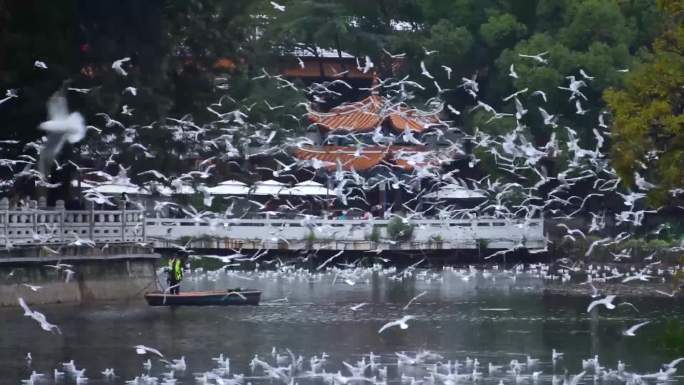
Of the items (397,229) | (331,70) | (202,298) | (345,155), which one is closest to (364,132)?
(345,155)

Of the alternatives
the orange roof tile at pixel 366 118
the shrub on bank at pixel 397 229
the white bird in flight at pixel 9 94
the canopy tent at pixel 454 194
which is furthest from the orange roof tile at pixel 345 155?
the white bird in flight at pixel 9 94

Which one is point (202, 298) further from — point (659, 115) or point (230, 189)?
point (230, 189)

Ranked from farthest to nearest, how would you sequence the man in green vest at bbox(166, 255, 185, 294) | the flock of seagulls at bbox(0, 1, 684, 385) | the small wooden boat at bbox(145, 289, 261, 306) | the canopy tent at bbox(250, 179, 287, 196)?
the canopy tent at bbox(250, 179, 287, 196) → the man in green vest at bbox(166, 255, 185, 294) → the small wooden boat at bbox(145, 289, 261, 306) → the flock of seagulls at bbox(0, 1, 684, 385)

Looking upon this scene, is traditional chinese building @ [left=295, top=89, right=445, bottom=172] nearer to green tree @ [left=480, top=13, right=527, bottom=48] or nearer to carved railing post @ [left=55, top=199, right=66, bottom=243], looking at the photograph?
green tree @ [left=480, top=13, right=527, bottom=48]

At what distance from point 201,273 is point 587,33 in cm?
1416

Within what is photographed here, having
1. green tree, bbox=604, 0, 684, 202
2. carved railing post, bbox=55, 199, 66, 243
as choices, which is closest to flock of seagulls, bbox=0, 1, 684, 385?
green tree, bbox=604, 0, 684, 202

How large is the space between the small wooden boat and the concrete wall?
997mm

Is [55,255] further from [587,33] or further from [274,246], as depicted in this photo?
[587,33]

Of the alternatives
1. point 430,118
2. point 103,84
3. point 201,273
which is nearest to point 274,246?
point 201,273

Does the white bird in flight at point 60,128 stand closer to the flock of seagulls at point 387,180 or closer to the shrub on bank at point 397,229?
the flock of seagulls at point 387,180

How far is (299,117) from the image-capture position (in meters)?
56.8

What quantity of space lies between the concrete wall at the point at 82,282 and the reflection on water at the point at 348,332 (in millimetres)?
387

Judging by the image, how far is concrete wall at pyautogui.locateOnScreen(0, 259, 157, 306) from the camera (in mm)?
A: 35312

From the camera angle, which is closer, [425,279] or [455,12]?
[425,279]
